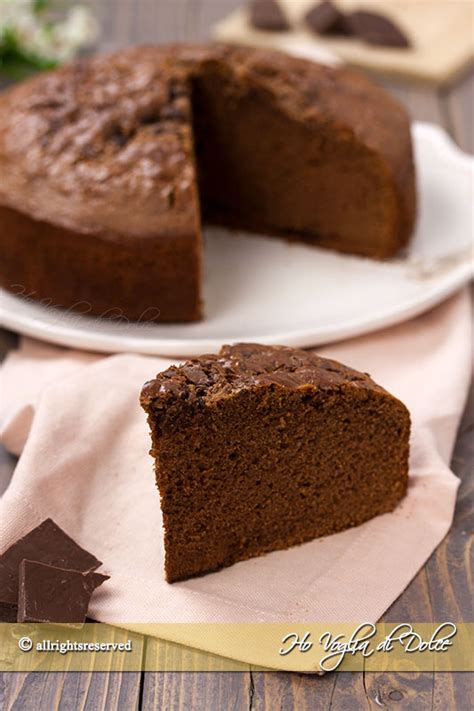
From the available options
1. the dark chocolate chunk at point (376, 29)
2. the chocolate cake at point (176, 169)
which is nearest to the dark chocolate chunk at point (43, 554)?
the chocolate cake at point (176, 169)

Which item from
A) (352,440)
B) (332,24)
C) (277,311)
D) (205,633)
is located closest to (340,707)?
(205,633)

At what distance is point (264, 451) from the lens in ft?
9.43

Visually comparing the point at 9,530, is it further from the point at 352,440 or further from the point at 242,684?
the point at 352,440

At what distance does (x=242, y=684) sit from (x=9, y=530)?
0.83 meters

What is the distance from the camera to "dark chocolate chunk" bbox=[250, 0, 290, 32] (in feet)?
19.5

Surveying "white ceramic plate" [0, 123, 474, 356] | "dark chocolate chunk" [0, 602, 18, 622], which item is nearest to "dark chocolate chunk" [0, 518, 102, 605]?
"dark chocolate chunk" [0, 602, 18, 622]

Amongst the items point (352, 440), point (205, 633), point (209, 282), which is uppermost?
point (352, 440)

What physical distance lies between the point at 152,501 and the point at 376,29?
367 centimetres

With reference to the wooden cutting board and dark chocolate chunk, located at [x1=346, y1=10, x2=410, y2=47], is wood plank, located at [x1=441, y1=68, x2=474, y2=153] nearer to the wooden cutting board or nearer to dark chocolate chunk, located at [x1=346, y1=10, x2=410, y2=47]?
the wooden cutting board

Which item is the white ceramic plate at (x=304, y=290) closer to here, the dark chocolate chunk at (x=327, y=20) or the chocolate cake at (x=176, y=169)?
the chocolate cake at (x=176, y=169)

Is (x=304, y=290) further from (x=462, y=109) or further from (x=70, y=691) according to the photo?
(x=70, y=691)

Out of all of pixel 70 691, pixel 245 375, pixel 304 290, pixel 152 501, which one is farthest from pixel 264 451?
pixel 304 290

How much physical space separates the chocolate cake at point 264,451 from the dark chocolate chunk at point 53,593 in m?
0.26

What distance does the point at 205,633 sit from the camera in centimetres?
269
